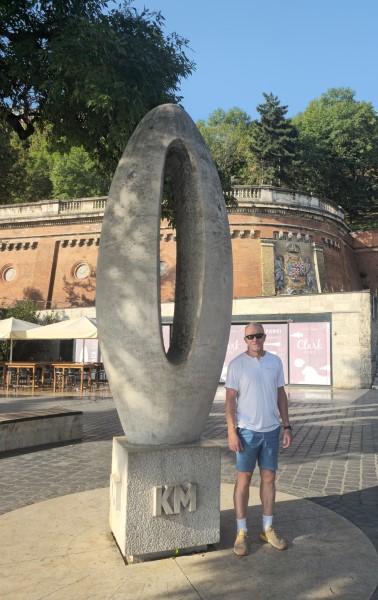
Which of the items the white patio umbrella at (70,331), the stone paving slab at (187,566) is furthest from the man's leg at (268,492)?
the white patio umbrella at (70,331)

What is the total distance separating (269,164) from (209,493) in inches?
1706

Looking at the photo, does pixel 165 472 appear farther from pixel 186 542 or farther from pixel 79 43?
pixel 79 43

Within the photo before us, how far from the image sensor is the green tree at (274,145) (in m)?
43.1

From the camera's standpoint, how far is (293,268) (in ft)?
98.9

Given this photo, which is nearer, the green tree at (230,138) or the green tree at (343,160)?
the green tree at (343,160)

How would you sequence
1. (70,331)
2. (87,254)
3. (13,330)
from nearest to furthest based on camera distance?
(70,331)
(13,330)
(87,254)

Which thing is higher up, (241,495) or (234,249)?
(234,249)

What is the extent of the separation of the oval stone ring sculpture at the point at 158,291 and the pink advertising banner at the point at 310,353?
1562 centimetres

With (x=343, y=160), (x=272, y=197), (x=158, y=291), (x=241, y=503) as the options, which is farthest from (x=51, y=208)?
(x=241, y=503)

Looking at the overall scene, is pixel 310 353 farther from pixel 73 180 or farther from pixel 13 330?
pixel 73 180

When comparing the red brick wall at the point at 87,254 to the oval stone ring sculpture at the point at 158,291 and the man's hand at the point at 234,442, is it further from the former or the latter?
the man's hand at the point at 234,442

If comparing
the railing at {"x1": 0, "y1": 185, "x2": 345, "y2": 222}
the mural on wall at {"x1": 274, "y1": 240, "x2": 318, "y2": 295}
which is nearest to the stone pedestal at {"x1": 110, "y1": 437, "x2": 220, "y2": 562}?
the railing at {"x1": 0, "y1": 185, "x2": 345, "y2": 222}

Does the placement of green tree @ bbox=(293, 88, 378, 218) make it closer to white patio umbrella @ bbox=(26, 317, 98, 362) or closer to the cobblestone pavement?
white patio umbrella @ bbox=(26, 317, 98, 362)

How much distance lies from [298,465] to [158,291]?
13.4 feet
